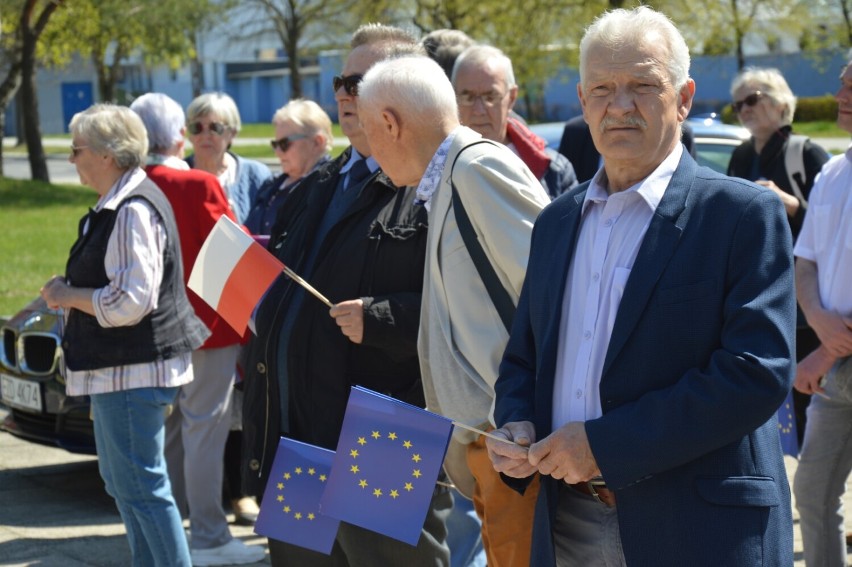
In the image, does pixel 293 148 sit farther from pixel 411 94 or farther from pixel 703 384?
pixel 703 384

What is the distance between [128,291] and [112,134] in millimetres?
688

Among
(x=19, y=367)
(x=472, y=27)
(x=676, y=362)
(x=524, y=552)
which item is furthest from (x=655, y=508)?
(x=472, y=27)

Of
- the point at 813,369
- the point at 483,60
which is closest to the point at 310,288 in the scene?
the point at 813,369

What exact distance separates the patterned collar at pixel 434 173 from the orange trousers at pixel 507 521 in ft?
2.77

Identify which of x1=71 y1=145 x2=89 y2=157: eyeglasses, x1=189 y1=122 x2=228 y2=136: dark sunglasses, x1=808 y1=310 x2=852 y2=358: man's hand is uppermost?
x1=71 y1=145 x2=89 y2=157: eyeglasses

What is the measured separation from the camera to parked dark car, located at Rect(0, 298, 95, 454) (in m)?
6.44

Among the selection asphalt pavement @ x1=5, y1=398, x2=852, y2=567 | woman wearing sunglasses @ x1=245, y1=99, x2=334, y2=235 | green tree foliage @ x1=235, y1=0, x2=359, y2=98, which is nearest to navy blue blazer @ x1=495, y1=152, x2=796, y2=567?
asphalt pavement @ x1=5, y1=398, x2=852, y2=567

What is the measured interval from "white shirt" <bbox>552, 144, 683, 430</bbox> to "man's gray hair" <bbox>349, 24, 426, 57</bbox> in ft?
6.20

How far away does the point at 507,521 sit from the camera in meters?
3.20

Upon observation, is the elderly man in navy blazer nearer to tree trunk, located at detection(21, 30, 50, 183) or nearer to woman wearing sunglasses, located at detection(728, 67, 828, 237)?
woman wearing sunglasses, located at detection(728, 67, 828, 237)

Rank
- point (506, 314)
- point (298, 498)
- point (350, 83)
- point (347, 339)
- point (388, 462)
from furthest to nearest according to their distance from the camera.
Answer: point (350, 83) < point (347, 339) < point (298, 498) < point (506, 314) < point (388, 462)

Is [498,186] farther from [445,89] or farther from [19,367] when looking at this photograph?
[19,367]

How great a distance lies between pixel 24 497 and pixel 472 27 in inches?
882

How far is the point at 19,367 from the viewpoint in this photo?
6641 mm
